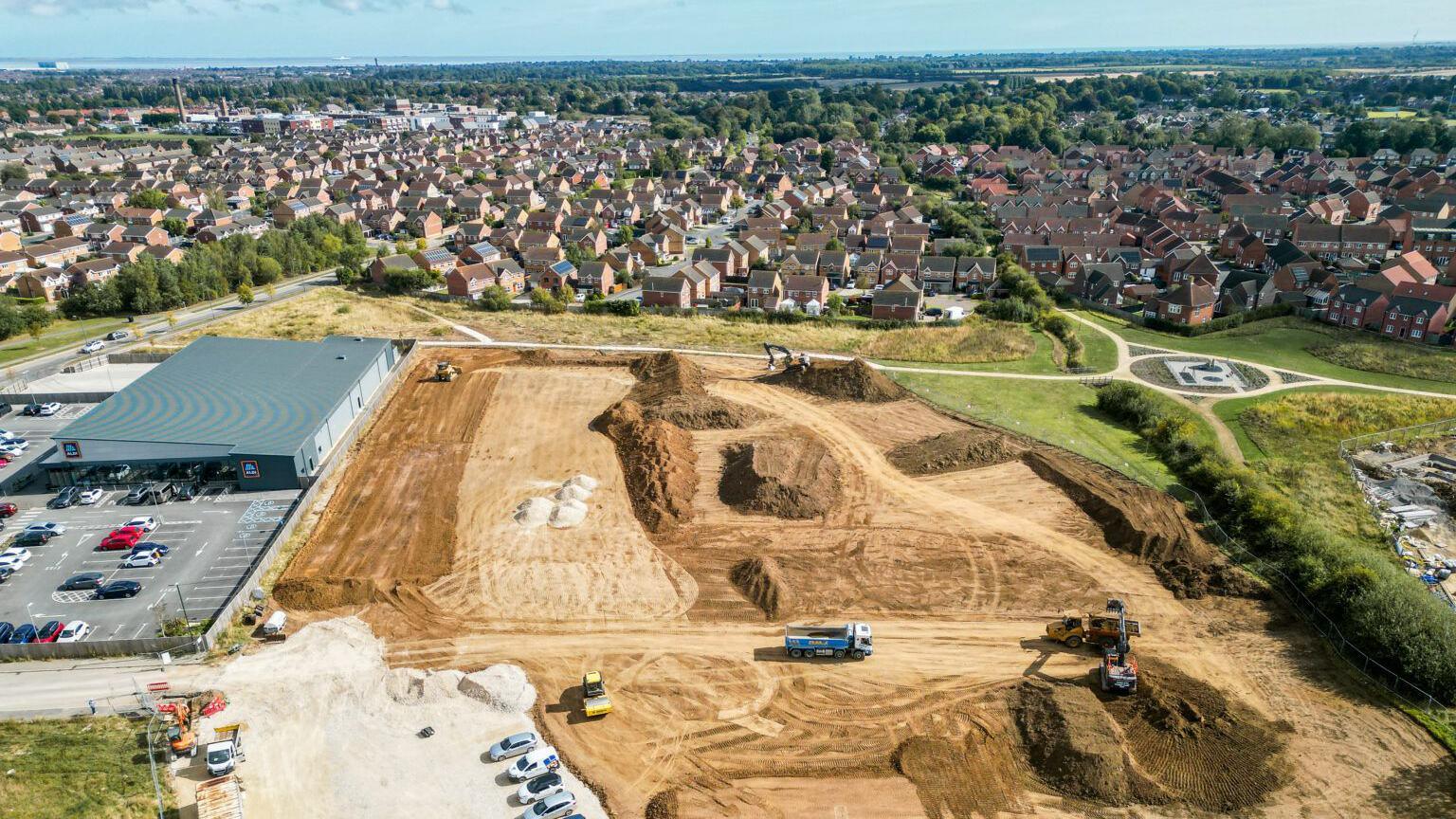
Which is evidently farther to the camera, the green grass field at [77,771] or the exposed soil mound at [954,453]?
the exposed soil mound at [954,453]

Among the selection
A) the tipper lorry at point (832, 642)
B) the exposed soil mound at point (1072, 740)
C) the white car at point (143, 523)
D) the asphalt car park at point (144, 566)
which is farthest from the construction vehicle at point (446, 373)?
the exposed soil mound at point (1072, 740)

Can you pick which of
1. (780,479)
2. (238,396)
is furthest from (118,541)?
(780,479)

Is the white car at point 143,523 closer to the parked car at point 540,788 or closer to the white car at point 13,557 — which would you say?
the white car at point 13,557

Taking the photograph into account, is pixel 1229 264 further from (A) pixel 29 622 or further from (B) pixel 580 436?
(A) pixel 29 622

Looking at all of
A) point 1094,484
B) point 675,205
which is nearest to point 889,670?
point 1094,484

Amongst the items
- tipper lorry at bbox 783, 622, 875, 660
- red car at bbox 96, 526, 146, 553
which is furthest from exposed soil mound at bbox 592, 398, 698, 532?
red car at bbox 96, 526, 146, 553

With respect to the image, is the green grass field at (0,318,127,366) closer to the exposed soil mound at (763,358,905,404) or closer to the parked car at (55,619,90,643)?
the parked car at (55,619,90,643)
